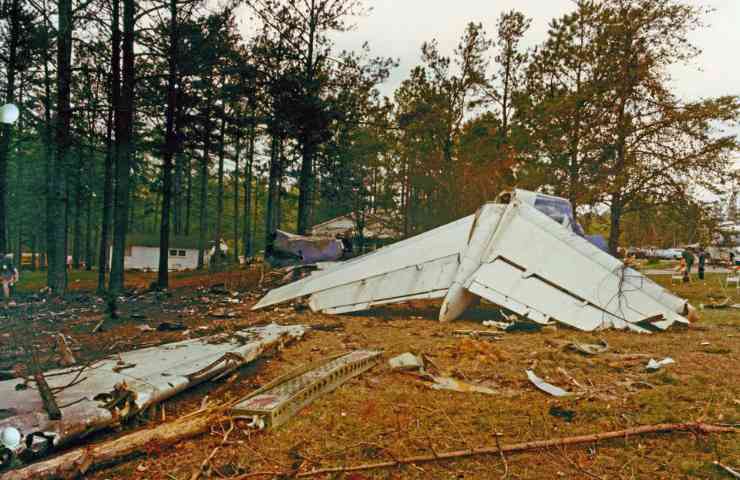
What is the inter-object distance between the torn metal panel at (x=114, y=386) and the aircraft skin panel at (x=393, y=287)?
11.9ft

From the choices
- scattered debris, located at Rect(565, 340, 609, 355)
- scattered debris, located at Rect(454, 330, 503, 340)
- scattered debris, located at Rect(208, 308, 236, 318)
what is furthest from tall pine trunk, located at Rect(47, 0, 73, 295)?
scattered debris, located at Rect(565, 340, 609, 355)

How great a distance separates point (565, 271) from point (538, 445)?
6.13 metres

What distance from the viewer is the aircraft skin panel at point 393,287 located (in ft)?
31.8

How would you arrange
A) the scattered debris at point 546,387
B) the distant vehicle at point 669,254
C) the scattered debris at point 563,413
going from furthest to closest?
the distant vehicle at point 669,254 < the scattered debris at point 546,387 < the scattered debris at point 563,413

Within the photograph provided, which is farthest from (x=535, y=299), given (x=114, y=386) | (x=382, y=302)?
(x=114, y=386)

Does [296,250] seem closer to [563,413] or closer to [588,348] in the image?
[588,348]

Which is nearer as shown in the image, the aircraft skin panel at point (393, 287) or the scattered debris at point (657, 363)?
the scattered debris at point (657, 363)

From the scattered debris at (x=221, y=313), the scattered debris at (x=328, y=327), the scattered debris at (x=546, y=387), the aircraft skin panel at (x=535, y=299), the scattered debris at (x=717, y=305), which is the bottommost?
the scattered debris at (x=221, y=313)

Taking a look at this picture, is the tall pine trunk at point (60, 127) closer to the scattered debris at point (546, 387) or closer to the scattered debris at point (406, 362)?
the scattered debris at point (406, 362)

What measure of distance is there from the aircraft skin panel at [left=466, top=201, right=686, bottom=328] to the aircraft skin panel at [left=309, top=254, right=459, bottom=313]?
2.18 ft

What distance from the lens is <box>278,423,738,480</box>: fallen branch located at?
11.5 feet

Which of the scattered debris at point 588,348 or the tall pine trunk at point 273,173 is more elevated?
the tall pine trunk at point 273,173

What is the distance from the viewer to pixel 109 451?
356 cm

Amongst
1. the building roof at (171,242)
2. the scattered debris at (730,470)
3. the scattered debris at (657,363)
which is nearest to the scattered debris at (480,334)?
the scattered debris at (657,363)
